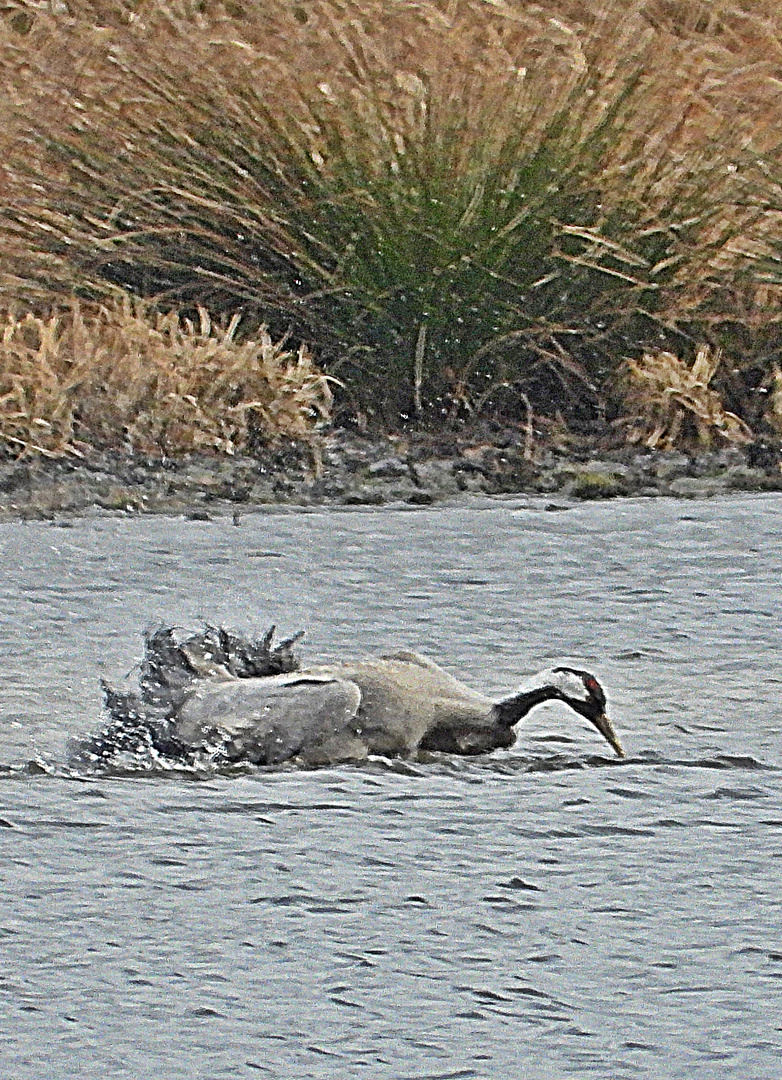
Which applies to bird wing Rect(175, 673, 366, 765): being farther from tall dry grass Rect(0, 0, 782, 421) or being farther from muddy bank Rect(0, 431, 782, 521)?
tall dry grass Rect(0, 0, 782, 421)

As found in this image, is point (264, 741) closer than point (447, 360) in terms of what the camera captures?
Yes

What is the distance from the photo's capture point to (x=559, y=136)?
1030cm

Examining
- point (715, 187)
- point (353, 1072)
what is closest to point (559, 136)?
point (715, 187)

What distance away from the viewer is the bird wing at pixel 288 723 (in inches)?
214

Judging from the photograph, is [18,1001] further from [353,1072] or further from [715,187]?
[715,187]

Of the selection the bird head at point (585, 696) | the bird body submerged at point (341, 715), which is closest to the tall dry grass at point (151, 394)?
the bird body submerged at point (341, 715)

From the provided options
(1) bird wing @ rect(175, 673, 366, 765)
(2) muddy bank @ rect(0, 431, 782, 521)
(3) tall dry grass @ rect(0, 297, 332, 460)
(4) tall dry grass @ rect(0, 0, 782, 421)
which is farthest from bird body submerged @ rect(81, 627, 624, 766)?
(4) tall dry grass @ rect(0, 0, 782, 421)

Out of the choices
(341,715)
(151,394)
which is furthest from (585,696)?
(151,394)

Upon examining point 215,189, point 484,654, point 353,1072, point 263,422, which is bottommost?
point 353,1072

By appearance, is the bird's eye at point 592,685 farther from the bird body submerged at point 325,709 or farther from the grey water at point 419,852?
the grey water at point 419,852

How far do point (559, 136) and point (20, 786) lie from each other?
218 inches

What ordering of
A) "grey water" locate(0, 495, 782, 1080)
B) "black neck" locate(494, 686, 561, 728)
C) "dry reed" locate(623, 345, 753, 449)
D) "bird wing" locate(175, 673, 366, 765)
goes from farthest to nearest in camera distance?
"dry reed" locate(623, 345, 753, 449) < "black neck" locate(494, 686, 561, 728) < "bird wing" locate(175, 673, 366, 765) < "grey water" locate(0, 495, 782, 1080)

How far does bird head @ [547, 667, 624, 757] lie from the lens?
5488 millimetres

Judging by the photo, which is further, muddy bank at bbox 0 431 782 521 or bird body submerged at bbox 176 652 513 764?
muddy bank at bbox 0 431 782 521
